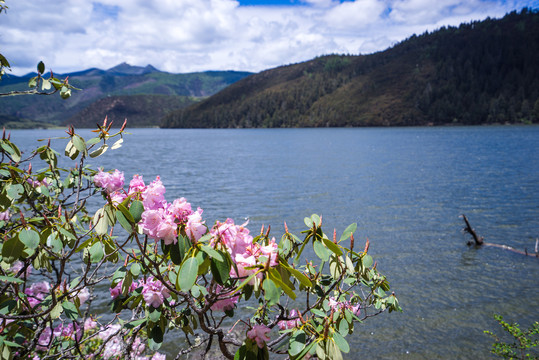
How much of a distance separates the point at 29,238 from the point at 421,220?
20.3 m

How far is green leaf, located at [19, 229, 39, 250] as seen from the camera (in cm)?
193

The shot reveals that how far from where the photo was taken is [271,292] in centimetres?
161

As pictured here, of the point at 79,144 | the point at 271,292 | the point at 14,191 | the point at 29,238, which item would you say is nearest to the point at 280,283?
the point at 271,292

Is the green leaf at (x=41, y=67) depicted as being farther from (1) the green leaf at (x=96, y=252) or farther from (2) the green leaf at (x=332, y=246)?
(2) the green leaf at (x=332, y=246)

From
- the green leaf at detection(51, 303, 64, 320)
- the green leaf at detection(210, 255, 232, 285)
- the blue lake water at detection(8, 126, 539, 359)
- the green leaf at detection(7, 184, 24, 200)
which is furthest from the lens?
the blue lake water at detection(8, 126, 539, 359)

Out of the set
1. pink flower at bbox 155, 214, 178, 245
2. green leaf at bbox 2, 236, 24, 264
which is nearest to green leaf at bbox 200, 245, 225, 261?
pink flower at bbox 155, 214, 178, 245

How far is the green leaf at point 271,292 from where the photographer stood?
159cm

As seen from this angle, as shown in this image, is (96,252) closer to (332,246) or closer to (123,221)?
(123,221)

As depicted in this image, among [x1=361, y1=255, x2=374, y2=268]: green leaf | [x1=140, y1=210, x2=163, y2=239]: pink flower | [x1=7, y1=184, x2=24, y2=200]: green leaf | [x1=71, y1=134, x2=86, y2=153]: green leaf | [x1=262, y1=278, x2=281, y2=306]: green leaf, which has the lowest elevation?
[x1=361, y1=255, x2=374, y2=268]: green leaf

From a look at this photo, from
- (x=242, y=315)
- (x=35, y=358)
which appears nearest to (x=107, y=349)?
(x=35, y=358)

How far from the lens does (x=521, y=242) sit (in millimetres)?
15508

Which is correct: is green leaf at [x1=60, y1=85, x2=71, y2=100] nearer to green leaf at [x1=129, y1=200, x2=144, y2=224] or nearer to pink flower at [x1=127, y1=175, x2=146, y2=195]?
pink flower at [x1=127, y1=175, x2=146, y2=195]

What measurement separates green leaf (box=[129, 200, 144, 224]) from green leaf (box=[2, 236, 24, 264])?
74 centimetres

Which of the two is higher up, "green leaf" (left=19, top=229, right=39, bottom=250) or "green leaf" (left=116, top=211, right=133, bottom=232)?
"green leaf" (left=116, top=211, right=133, bottom=232)
